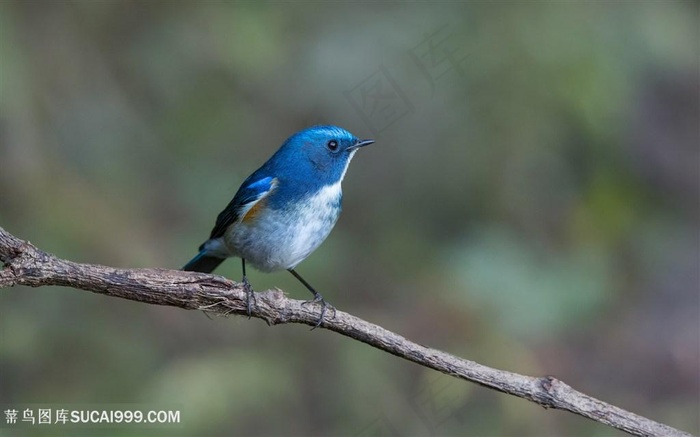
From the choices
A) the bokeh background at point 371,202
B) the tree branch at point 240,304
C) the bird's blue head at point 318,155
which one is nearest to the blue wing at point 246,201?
the bird's blue head at point 318,155

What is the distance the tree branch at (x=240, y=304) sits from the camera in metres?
3.10

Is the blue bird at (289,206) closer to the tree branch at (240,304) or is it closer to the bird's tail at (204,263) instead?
the bird's tail at (204,263)

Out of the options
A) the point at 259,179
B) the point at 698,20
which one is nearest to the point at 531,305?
the point at 259,179

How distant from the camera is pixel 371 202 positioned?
7477 mm

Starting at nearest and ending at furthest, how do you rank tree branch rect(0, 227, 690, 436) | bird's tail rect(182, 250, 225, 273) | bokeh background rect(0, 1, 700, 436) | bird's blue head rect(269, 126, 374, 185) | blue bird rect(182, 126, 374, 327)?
1. tree branch rect(0, 227, 690, 436)
2. blue bird rect(182, 126, 374, 327)
3. bird's blue head rect(269, 126, 374, 185)
4. bird's tail rect(182, 250, 225, 273)
5. bokeh background rect(0, 1, 700, 436)

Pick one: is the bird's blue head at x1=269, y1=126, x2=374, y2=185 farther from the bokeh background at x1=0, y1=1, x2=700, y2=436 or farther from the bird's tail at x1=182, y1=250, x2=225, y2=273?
the bokeh background at x1=0, y1=1, x2=700, y2=436

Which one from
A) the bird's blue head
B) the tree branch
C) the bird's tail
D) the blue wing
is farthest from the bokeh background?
the tree branch

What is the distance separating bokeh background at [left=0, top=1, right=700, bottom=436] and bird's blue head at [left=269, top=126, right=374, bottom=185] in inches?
36.1

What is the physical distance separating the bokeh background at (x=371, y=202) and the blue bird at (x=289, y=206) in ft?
2.26

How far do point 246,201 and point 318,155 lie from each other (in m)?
0.48

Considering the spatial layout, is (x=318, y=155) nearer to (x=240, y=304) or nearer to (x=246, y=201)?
(x=246, y=201)

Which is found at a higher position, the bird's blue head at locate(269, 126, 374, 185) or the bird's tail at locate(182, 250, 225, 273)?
the bird's blue head at locate(269, 126, 374, 185)

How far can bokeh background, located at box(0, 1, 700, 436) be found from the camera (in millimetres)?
5324

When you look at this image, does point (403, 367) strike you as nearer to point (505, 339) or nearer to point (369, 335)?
point (505, 339)
